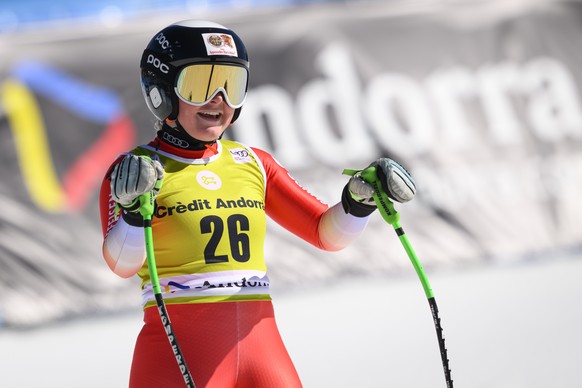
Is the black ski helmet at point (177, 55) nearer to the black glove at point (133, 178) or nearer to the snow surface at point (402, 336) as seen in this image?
the black glove at point (133, 178)

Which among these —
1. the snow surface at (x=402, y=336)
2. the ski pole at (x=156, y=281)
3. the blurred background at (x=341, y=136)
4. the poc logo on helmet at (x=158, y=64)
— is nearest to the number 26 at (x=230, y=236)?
the ski pole at (x=156, y=281)

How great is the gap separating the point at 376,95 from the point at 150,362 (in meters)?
6.70

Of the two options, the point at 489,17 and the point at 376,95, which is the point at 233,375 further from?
the point at 489,17

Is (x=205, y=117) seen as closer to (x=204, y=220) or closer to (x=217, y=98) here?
(x=217, y=98)

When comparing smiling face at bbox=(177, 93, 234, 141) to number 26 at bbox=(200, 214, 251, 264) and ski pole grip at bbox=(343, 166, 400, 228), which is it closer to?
number 26 at bbox=(200, 214, 251, 264)

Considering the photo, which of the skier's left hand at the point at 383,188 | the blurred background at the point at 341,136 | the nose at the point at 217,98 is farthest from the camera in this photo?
the blurred background at the point at 341,136

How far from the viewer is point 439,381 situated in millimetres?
5133

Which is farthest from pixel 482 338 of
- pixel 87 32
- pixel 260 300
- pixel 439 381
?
pixel 87 32

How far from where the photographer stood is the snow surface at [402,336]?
5324 mm

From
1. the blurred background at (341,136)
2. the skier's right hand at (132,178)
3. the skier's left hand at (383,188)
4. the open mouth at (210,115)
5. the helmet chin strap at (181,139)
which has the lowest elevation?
the skier's right hand at (132,178)

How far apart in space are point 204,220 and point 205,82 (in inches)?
16.8

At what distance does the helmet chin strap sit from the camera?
3.00 meters

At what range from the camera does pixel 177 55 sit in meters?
2.94

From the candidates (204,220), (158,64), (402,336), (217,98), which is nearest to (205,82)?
(217,98)
